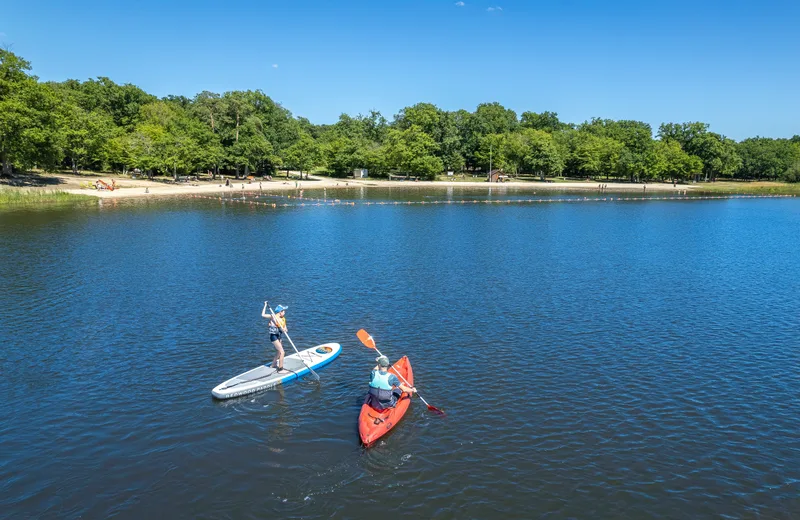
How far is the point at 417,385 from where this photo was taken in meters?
A: 21.0

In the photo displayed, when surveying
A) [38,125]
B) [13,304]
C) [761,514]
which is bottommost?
[761,514]

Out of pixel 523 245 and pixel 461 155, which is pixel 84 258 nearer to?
pixel 523 245

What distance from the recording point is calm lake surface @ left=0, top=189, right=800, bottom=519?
14.5 metres

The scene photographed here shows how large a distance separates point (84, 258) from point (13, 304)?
1297cm

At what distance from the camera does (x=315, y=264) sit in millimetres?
42750

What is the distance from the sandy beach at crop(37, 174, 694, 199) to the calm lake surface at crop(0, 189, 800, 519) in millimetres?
46585

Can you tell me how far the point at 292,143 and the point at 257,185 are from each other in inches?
1273

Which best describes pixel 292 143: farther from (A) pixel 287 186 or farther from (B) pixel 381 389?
(B) pixel 381 389

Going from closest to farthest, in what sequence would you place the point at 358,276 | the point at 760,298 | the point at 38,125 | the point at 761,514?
1. the point at 761,514
2. the point at 760,298
3. the point at 358,276
4. the point at 38,125

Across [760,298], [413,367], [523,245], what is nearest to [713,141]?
[523,245]

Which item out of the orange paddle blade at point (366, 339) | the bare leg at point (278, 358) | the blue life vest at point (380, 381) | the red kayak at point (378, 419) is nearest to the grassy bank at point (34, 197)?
the bare leg at point (278, 358)

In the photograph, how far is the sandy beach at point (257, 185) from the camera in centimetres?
8970

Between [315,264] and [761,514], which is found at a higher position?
[315,264]

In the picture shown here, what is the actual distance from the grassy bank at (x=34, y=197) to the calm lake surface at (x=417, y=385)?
3202 centimetres
